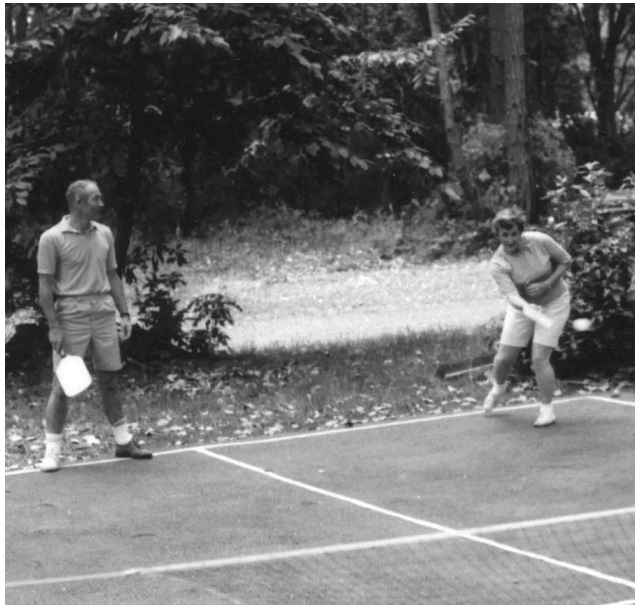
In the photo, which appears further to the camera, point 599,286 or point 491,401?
point 599,286

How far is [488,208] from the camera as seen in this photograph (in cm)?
2623

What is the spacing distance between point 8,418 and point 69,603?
19.1 ft

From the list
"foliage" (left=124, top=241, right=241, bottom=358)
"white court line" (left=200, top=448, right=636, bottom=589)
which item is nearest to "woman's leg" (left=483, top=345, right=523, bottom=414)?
"white court line" (left=200, top=448, right=636, bottom=589)

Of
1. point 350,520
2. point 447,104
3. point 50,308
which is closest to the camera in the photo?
point 350,520

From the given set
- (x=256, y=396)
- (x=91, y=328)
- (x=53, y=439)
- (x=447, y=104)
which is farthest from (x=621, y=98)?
(x=53, y=439)

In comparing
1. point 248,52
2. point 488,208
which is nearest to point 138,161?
point 248,52

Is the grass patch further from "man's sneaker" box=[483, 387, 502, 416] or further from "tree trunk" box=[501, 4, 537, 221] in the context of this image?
"tree trunk" box=[501, 4, 537, 221]

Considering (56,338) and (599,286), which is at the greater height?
(56,338)

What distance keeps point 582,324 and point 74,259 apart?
470cm

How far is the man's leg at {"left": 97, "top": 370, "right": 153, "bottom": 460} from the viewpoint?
9.32m

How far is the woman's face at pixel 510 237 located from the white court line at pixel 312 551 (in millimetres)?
2677

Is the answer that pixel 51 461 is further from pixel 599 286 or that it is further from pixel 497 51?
pixel 497 51

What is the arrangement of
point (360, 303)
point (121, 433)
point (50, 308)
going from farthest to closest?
point (360, 303)
point (121, 433)
point (50, 308)

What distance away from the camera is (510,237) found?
32.3ft
